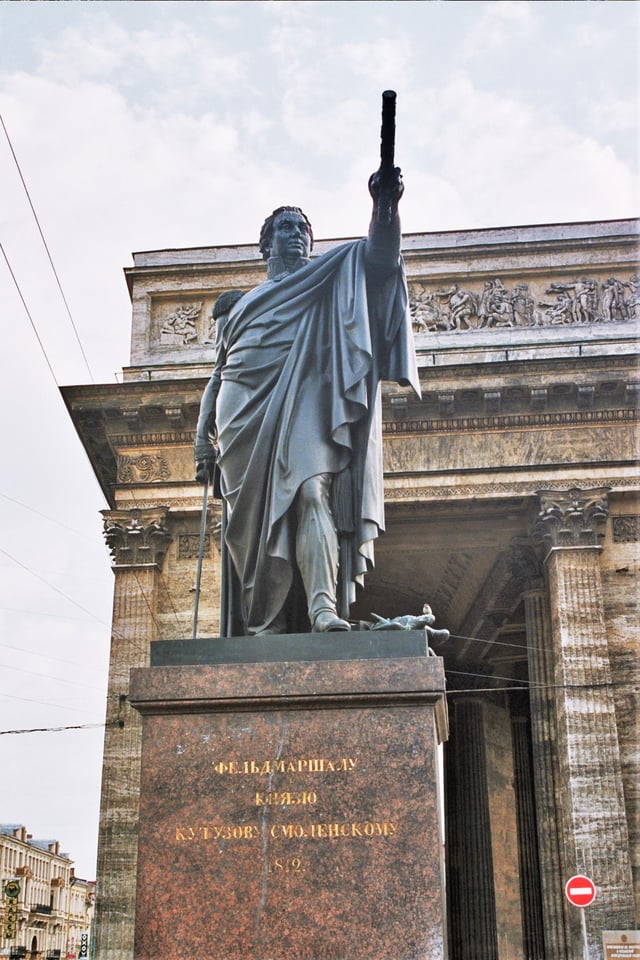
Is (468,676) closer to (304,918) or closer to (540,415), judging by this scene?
(540,415)

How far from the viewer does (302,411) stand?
6.25m

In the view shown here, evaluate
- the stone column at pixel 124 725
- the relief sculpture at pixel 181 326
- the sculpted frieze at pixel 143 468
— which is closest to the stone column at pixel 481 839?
the stone column at pixel 124 725

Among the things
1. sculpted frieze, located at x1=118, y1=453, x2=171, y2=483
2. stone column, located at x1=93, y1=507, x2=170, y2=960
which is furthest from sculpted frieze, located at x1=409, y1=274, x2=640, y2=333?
stone column, located at x1=93, y1=507, x2=170, y2=960

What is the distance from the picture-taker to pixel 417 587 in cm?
2581

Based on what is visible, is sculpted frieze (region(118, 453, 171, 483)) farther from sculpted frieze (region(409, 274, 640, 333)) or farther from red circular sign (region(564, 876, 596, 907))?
red circular sign (region(564, 876, 596, 907))

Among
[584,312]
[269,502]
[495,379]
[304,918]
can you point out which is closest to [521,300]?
[584,312]

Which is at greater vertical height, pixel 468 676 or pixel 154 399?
pixel 154 399

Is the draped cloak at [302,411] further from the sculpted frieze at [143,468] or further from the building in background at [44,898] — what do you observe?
the building in background at [44,898]

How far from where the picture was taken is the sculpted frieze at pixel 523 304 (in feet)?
75.8

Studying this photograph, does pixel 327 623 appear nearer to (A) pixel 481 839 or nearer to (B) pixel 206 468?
(B) pixel 206 468

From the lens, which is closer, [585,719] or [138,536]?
[585,719]

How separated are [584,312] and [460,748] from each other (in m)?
9.92

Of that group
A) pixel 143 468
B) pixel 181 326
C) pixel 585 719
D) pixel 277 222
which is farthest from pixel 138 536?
pixel 277 222

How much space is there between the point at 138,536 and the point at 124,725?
3.23 m
